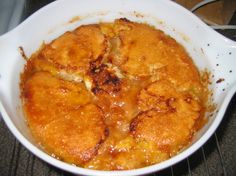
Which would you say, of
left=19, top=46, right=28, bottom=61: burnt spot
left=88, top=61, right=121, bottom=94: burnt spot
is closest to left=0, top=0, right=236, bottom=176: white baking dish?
left=19, top=46, right=28, bottom=61: burnt spot

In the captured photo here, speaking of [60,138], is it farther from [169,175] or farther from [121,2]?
[121,2]

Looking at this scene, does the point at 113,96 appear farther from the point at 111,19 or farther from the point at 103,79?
the point at 111,19

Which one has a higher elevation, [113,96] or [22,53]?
[22,53]

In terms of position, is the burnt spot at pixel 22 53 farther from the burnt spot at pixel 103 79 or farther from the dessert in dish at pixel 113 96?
the burnt spot at pixel 103 79

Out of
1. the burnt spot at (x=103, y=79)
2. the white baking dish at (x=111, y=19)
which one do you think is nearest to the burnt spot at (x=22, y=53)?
the white baking dish at (x=111, y=19)

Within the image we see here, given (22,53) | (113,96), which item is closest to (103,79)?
(113,96)

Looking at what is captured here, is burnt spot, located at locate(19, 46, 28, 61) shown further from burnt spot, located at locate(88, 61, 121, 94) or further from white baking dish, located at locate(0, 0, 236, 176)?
burnt spot, located at locate(88, 61, 121, 94)

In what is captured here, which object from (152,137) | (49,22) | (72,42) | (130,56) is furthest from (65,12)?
(152,137)
